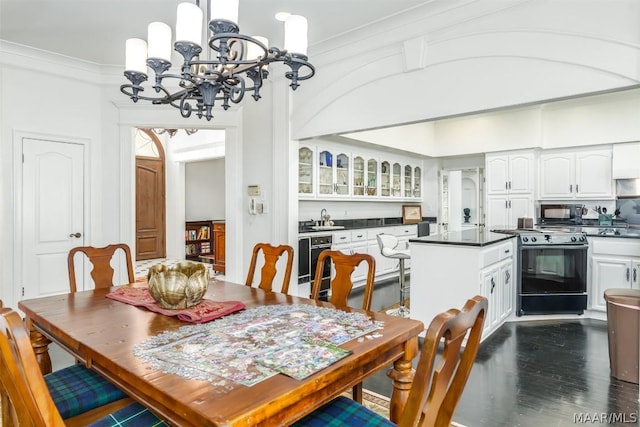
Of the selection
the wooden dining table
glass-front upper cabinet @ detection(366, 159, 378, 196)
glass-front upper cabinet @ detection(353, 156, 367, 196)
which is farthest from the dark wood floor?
glass-front upper cabinet @ detection(366, 159, 378, 196)

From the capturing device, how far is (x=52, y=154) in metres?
4.29

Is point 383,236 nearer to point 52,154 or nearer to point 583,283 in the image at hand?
point 583,283

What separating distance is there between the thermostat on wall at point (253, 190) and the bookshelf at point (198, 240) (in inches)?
203

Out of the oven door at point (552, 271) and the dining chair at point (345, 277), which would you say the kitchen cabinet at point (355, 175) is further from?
the dining chair at point (345, 277)

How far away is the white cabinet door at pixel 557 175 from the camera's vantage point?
5.88m

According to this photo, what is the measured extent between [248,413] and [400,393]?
0.86 metres

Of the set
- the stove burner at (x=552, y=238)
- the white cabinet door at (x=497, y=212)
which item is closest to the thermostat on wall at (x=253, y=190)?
the stove burner at (x=552, y=238)

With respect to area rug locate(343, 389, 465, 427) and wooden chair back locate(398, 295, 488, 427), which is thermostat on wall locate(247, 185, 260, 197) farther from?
wooden chair back locate(398, 295, 488, 427)

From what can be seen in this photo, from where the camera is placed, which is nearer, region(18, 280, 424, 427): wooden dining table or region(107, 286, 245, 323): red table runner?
region(18, 280, 424, 427): wooden dining table

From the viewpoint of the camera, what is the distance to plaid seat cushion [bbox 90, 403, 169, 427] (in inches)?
54.4

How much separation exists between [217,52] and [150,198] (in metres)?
7.50

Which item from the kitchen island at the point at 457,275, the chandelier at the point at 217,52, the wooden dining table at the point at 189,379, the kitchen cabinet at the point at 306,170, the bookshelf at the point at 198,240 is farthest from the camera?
the bookshelf at the point at 198,240

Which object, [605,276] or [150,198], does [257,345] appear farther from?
[150,198]

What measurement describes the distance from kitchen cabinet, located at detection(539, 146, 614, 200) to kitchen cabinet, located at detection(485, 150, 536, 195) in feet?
0.83
